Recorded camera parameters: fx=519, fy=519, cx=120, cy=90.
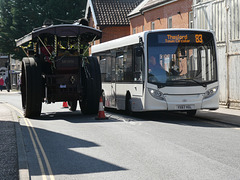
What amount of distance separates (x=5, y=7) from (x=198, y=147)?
2093 inches

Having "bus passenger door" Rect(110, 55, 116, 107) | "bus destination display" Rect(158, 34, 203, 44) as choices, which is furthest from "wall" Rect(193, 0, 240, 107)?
"bus destination display" Rect(158, 34, 203, 44)

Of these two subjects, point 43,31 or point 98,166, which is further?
point 43,31

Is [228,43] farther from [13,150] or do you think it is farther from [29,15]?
[29,15]

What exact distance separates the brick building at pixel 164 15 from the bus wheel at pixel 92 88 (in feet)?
36.8

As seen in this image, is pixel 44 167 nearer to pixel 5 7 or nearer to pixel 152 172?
pixel 152 172

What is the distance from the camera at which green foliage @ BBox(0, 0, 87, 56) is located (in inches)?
2251

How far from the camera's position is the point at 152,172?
7777 millimetres

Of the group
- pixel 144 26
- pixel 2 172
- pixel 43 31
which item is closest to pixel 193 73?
pixel 43 31

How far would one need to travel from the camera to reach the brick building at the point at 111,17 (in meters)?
48.1

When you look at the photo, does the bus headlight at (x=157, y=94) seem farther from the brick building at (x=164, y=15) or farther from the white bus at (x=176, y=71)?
the brick building at (x=164, y=15)

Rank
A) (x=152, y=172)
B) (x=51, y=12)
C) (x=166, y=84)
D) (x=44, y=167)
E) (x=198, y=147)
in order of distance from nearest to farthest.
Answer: (x=152, y=172), (x=44, y=167), (x=198, y=147), (x=166, y=84), (x=51, y=12)

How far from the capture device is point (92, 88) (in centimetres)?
1792

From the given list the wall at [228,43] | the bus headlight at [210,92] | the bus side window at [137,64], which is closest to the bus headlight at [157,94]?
the bus side window at [137,64]

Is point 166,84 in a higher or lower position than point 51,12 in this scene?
lower
